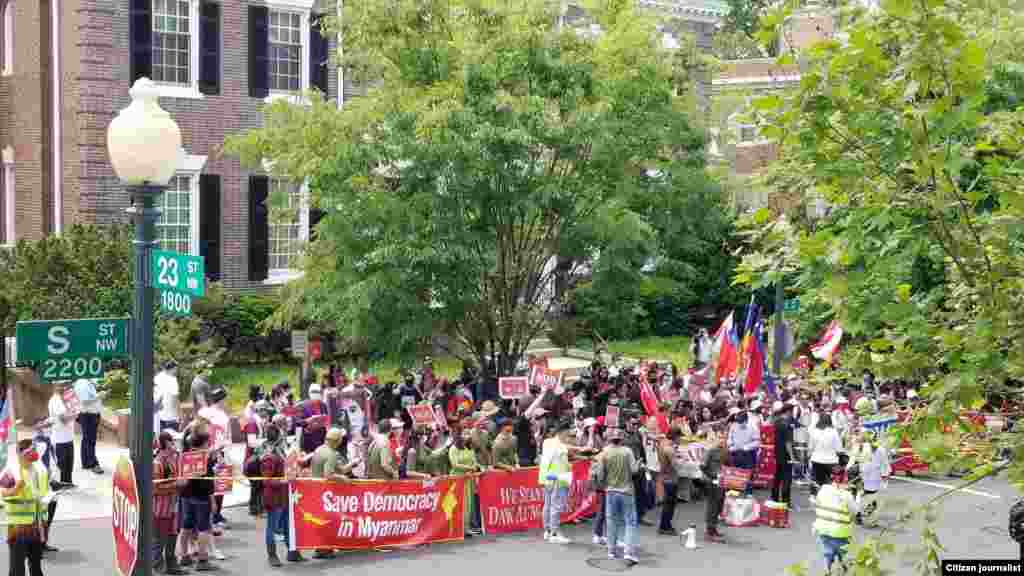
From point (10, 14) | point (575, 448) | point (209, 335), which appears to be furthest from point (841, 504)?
point (10, 14)

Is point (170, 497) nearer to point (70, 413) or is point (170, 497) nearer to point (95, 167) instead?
point (70, 413)

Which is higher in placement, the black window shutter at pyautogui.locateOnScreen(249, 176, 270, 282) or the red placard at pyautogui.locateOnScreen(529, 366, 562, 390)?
the black window shutter at pyautogui.locateOnScreen(249, 176, 270, 282)

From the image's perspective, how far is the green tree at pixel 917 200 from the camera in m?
6.26

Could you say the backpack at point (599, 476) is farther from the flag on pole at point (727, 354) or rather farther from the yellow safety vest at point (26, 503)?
the flag on pole at point (727, 354)

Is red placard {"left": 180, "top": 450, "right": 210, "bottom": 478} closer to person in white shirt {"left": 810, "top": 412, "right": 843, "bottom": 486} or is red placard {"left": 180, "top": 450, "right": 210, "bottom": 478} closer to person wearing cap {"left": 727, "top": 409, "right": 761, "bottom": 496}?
person wearing cap {"left": 727, "top": 409, "right": 761, "bottom": 496}

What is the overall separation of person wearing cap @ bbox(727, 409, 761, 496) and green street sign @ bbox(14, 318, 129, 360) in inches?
501

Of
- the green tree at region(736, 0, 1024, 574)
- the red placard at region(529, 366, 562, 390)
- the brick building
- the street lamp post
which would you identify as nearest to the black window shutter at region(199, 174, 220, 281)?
the brick building

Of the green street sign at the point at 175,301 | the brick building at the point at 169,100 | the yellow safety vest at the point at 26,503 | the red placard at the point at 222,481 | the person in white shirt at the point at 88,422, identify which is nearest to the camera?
the green street sign at the point at 175,301

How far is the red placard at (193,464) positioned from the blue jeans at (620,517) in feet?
16.7

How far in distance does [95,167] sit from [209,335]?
4.31 metres

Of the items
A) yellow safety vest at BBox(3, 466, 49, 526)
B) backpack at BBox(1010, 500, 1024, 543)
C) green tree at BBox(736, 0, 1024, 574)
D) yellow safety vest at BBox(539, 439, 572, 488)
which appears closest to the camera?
green tree at BBox(736, 0, 1024, 574)

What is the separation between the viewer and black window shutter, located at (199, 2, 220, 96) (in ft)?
95.5

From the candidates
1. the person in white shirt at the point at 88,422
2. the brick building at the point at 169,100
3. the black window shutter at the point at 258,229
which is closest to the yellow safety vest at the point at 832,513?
the person in white shirt at the point at 88,422

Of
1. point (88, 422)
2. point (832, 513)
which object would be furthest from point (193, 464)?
point (832, 513)
